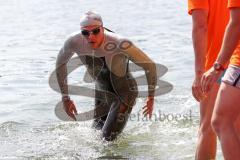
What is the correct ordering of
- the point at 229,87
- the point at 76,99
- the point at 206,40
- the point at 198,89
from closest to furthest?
the point at 229,87, the point at 198,89, the point at 206,40, the point at 76,99

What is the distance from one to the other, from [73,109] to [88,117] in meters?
1.60

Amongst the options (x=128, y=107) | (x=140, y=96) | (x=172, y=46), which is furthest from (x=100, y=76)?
(x=172, y=46)

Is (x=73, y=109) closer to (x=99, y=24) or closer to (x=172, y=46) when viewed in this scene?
(x=99, y=24)

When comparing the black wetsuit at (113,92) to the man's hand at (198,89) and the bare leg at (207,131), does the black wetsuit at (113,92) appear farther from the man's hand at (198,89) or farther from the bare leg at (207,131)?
the man's hand at (198,89)

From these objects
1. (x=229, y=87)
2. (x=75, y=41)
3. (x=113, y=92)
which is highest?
(x=229, y=87)

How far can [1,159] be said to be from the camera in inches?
280

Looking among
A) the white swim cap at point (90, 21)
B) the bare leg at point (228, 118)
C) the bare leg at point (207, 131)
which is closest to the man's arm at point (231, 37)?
the bare leg at point (228, 118)

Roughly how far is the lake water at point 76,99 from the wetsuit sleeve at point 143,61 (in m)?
0.75

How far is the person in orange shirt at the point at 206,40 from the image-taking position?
4934mm

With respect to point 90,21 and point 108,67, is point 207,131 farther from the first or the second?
point 108,67

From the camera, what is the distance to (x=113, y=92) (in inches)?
296

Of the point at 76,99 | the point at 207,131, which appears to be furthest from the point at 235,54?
the point at 76,99

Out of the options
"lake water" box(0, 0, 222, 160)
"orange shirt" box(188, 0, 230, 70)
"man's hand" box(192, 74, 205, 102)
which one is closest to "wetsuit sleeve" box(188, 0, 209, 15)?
"orange shirt" box(188, 0, 230, 70)

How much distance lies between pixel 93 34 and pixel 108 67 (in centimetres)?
59
